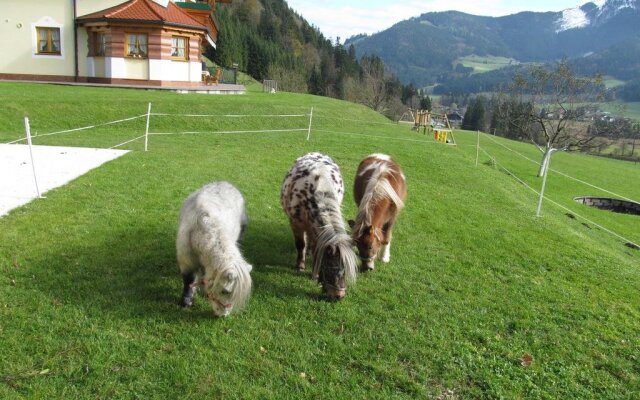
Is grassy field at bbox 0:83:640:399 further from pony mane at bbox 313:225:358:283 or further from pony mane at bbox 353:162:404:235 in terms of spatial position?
pony mane at bbox 353:162:404:235

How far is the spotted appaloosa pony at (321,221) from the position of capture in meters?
4.80

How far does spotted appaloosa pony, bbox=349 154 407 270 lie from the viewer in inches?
215

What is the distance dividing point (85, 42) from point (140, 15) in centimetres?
402

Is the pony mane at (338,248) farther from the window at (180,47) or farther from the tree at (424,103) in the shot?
the tree at (424,103)

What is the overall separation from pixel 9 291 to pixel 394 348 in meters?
4.49

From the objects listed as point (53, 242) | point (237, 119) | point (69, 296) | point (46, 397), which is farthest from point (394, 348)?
point (237, 119)

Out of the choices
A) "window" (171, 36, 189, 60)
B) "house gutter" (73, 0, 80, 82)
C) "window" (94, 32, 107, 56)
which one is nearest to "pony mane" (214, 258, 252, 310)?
"window" (171, 36, 189, 60)

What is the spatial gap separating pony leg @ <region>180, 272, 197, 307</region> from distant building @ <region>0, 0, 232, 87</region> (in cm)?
2385

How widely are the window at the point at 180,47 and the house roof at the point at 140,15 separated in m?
1.03

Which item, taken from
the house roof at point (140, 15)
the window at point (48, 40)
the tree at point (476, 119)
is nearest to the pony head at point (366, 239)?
the house roof at point (140, 15)

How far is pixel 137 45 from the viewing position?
25312mm

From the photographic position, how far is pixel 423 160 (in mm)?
16094

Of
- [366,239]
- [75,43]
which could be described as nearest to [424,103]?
[75,43]

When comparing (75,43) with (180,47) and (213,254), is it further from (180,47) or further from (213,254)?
(213,254)
